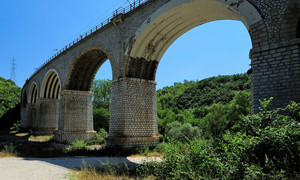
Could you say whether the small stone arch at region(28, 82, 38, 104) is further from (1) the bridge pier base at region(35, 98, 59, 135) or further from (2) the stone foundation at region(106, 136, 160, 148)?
(2) the stone foundation at region(106, 136, 160, 148)

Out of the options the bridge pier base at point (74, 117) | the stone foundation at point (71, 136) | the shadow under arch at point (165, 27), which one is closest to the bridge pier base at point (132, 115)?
the shadow under arch at point (165, 27)

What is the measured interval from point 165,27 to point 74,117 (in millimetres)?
11994

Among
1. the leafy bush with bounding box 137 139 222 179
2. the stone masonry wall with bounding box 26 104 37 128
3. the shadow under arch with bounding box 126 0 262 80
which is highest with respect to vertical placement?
the shadow under arch with bounding box 126 0 262 80

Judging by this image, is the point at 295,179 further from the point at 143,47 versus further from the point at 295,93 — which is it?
the point at 143,47

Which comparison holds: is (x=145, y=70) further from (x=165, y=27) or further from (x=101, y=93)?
(x=101, y=93)

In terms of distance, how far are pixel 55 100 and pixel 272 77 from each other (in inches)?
1044

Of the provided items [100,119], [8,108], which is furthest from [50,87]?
[8,108]

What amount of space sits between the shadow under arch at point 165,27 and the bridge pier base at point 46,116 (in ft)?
59.0

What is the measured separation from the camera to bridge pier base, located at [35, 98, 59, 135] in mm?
27375

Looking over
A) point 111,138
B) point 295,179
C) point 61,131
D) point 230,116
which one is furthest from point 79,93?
point 295,179

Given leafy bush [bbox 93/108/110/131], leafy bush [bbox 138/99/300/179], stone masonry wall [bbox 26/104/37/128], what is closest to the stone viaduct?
leafy bush [bbox 138/99/300/179]

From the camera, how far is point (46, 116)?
2783 cm

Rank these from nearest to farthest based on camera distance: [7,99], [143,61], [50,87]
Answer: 1. [143,61]
2. [50,87]
3. [7,99]

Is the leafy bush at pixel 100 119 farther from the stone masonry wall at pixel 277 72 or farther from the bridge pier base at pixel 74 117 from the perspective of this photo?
the stone masonry wall at pixel 277 72
